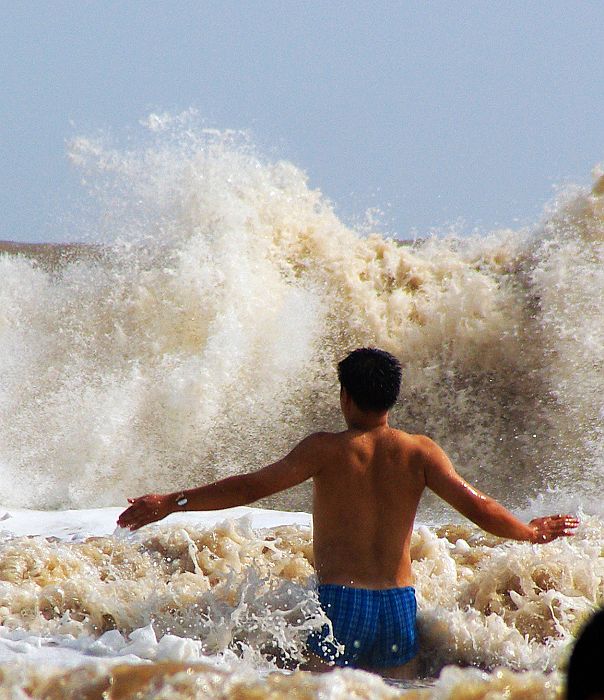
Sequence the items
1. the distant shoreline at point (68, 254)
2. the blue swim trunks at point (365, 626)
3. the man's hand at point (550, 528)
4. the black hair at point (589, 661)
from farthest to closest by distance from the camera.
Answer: the distant shoreline at point (68, 254)
the man's hand at point (550, 528)
the blue swim trunks at point (365, 626)
the black hair at point (589, 661)

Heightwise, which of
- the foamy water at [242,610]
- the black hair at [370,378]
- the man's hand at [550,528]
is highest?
the black hair at [370,378]

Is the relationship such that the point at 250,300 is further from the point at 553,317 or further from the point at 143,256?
the point at 553,317

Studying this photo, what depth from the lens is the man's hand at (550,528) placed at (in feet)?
10.3

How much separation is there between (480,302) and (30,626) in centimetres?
661

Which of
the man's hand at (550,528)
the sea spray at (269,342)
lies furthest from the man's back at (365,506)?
the sea spray at (269,342)

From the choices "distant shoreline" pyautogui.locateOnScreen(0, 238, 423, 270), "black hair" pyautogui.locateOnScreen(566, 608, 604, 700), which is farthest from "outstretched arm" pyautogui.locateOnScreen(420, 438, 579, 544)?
"distant shoreline" pyautogui.locateOnScreen(0, 238, 423, 270)

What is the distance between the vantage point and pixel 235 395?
8.89 metres

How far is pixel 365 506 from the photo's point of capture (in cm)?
311

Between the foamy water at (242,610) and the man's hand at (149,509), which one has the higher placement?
the man's hand at (149,509)

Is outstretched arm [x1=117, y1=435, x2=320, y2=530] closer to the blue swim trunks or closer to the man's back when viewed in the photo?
the man's back

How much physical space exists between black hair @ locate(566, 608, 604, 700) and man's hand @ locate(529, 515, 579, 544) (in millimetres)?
2268

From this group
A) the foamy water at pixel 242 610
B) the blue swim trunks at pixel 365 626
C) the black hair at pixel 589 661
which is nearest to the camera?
the black hair at pixel 589 661

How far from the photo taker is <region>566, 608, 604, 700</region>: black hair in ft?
3.06

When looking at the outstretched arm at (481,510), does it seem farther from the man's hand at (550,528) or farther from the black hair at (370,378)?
the black hair at (370,378)
